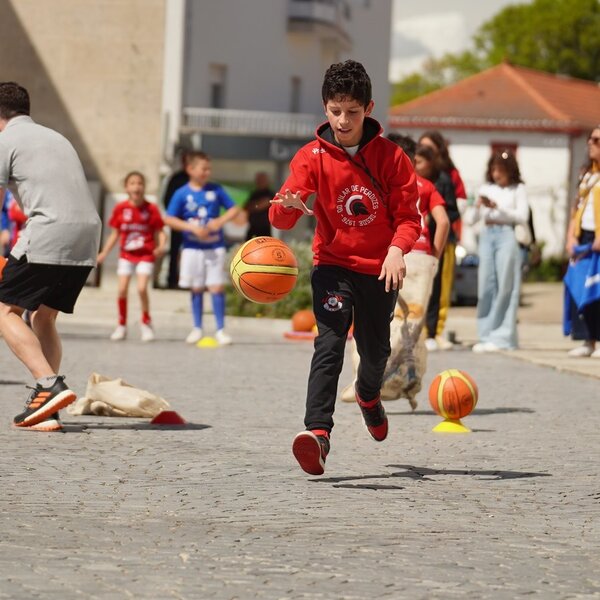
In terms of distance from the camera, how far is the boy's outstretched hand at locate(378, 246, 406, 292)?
7.76m

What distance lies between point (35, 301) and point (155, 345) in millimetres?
7397

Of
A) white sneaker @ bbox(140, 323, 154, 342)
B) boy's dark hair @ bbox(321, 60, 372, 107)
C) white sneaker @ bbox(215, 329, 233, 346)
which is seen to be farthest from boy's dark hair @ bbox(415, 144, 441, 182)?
boy's dark hair @ bbox(321, 60, 372, 107)

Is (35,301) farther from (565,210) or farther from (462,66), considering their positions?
(462,66)

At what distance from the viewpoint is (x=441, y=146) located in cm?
1652

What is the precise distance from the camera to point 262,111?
173 ft

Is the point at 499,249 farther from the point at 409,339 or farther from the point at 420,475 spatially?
the point at 420,475

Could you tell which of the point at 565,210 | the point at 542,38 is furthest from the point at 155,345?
the point at 542,38

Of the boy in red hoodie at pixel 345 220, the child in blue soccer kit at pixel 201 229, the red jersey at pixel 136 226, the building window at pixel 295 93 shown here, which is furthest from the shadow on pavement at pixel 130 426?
the building window at pixel 295 93

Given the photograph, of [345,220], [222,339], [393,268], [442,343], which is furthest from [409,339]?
[442,343]

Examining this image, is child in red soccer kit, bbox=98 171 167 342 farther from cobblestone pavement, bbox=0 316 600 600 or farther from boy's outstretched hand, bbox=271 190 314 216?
boy's outstretched hand, bbox=271 190 314 216

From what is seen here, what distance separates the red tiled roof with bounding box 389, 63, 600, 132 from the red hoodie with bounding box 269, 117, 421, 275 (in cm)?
6425

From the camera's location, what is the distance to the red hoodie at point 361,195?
797 cm

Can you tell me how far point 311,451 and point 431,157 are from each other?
297 inches

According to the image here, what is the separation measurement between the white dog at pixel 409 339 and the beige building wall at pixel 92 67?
17662 millimetres
